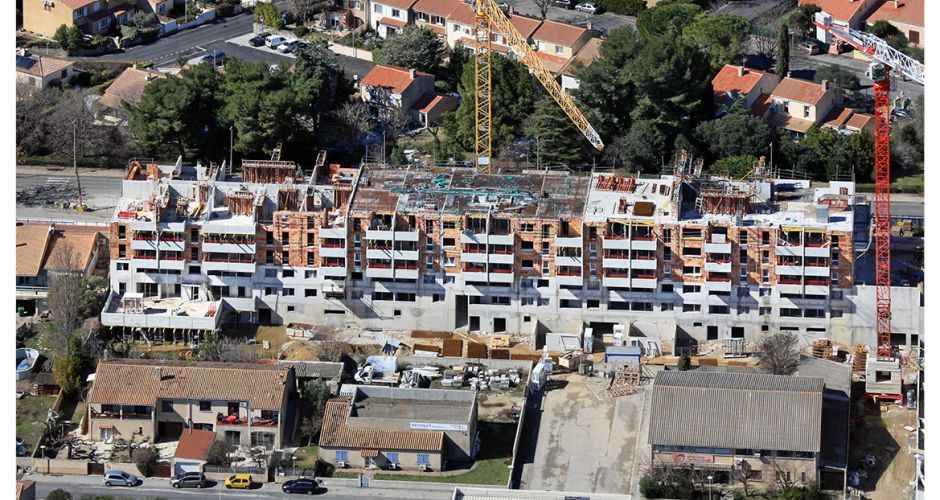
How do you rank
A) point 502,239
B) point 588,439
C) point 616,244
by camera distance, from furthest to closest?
point 502,239 < point 616,244 < point 588,439

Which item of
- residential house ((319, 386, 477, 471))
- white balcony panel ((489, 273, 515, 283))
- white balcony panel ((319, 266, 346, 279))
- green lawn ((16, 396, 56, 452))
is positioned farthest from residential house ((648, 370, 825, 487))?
green lawn ((16, 396, 56, 452))

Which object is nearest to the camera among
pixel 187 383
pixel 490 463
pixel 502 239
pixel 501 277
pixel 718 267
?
pixel 490 463

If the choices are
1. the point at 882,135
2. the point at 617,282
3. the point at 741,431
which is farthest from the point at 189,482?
the point at 882,135

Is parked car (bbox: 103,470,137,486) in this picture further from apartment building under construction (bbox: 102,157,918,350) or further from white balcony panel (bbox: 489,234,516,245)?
white balcony panel (bbox: 489,234,516,245)

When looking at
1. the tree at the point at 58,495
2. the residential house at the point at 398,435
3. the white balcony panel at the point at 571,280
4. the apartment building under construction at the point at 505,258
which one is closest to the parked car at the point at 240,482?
the residential house at the point at 398,435

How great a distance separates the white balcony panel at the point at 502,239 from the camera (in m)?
187

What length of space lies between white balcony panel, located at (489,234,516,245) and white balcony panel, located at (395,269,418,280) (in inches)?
241

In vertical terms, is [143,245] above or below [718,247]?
below

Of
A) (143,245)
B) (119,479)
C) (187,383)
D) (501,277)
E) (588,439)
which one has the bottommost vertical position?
(119,479)

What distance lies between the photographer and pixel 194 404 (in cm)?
17338

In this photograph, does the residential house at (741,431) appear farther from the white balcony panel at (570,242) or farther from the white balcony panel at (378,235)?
the white balcony panel at (378,235)

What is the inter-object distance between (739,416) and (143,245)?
160ft

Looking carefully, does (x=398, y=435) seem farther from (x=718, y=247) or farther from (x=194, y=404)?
(x=718, y=247)

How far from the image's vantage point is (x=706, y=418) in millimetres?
167375
